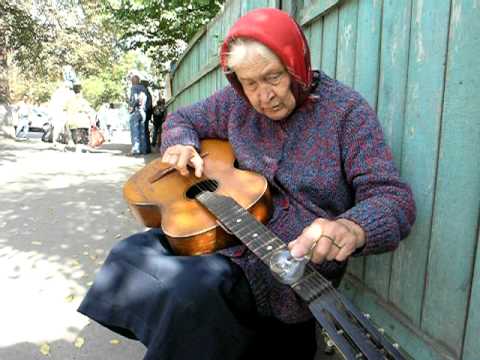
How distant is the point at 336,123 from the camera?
1.63 m

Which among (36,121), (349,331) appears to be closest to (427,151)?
(349,331)

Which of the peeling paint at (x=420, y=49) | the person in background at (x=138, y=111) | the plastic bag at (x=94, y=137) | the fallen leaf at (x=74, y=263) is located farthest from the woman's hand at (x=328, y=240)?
the plastic bag at (x=94, y=137)

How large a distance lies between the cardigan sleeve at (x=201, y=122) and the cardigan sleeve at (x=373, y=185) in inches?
26.8

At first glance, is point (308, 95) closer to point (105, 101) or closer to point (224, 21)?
point (224, 21)

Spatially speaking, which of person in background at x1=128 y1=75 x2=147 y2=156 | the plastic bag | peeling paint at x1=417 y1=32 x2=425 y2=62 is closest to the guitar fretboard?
peeling paint at x1=417 y1=32 x2=425 y2=62

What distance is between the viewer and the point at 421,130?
1.64 m

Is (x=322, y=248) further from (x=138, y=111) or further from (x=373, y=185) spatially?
(x=138, y=111)

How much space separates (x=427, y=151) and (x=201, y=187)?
88 cm

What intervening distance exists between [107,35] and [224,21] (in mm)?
17633

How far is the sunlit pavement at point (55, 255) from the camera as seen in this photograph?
238 cm

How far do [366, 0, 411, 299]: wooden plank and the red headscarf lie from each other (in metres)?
0.37

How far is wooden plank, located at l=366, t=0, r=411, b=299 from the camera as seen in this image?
1.74 m

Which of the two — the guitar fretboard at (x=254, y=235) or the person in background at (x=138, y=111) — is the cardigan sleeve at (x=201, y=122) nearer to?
the guitar fretboard at (x=254, y=235)

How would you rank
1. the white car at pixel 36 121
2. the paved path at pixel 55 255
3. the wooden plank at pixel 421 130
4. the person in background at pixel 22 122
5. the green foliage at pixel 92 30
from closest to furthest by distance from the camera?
the wooden plank at pixel 421 130 < the paved path at pixel 55 255 < the green foliage at pixel 92 30 < the person in background at pixel 22 122 < the white car at pixel 36 121
